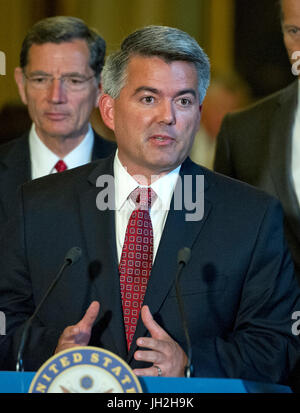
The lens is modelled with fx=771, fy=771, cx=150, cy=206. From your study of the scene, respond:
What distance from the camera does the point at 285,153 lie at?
8.74 ft

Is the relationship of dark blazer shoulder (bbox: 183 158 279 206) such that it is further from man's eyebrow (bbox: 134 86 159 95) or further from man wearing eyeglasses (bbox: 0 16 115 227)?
man wearing eyeglasses (bbox: 0 16 115 227)

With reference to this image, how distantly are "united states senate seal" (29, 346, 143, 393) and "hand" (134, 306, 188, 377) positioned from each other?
0.90ft

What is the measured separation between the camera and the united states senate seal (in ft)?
4.42

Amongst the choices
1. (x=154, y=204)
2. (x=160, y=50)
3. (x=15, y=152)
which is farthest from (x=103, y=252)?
(x=15, y=152)

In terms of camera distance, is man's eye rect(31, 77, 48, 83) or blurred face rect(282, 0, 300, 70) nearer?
blurred face rect(282, 0, 300, 70)

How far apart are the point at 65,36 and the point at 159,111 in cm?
107


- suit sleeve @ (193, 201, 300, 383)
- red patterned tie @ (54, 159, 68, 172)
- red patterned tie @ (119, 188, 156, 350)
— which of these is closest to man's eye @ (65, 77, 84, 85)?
red patterned tie @ (54, 159, 68, 172)

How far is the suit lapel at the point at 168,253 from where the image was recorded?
185 cm

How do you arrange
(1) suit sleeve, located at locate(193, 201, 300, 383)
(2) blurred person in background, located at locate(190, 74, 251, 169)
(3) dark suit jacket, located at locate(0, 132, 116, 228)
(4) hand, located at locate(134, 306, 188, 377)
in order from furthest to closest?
1. (2) blurred person in background, located at locate(190, 74, 251, 169)
2. (3) dark suit jacket, located at locate(0, 132, 116, 228)
3. (1) suit sleeve, located at locate(193, 201, 300, 383)
4. (4) hand, located at locate(134, 306, 188, 377)

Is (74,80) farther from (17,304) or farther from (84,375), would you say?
(84,375)

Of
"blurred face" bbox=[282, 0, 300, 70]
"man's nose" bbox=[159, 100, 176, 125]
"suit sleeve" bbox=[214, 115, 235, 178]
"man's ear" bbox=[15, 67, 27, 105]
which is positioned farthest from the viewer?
"man's ear" bbox=[15, 67, 27, 105]

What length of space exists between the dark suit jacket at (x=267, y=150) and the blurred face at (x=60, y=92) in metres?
0.52

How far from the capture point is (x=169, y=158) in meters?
1.96

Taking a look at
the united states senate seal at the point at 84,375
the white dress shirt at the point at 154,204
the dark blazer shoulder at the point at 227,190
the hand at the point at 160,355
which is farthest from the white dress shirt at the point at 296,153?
the united states senate seal at the point at 84,375
